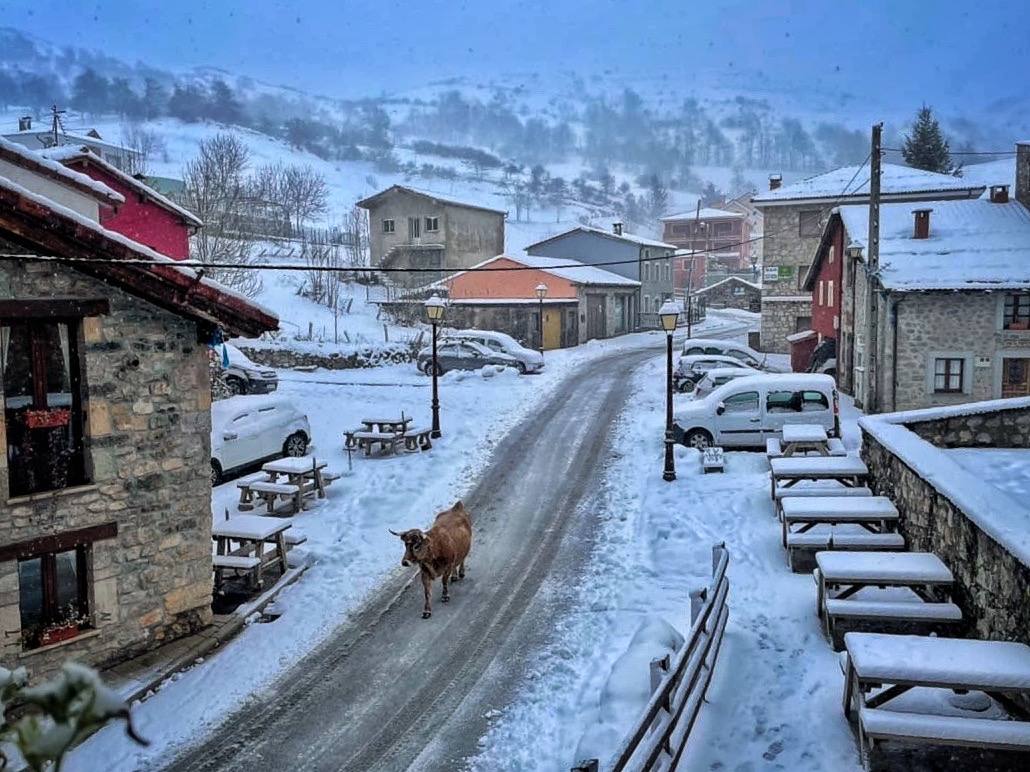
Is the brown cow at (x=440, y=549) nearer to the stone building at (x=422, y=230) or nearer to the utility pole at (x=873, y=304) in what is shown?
the utility pole at (x=873, y=304)

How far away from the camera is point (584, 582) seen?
39.3 feet

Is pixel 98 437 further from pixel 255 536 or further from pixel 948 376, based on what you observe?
pixel 948 376

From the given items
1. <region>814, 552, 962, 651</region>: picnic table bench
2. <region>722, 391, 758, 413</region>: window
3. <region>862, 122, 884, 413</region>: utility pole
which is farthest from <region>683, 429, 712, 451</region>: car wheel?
<region>814, 552, 962, 651</region>: picnic table bench

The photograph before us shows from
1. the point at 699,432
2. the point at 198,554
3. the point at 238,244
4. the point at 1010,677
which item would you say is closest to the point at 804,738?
the point at 1010,677

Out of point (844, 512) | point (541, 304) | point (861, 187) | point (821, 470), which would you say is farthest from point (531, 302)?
point (844, 512)

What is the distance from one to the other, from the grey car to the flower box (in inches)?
850

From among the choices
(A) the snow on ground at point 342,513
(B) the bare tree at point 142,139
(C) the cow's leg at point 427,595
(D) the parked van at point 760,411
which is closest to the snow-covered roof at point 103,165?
(A) the snow on ground at point 342,513

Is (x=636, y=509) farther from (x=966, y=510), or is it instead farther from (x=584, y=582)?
(x=966, y=510)

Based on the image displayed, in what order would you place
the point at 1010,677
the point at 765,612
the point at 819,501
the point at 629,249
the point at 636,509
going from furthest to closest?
the point at 629,249
the point at 636,509
the point at 819,501
the point at 765,612
the point at 1010,677

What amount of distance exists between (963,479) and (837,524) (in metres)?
2.97

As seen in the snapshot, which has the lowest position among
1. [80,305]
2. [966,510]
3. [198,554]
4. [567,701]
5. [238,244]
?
[567,701]

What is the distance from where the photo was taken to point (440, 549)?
11297 millimetres

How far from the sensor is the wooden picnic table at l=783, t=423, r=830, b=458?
52.8ft

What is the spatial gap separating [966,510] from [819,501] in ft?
11.4
